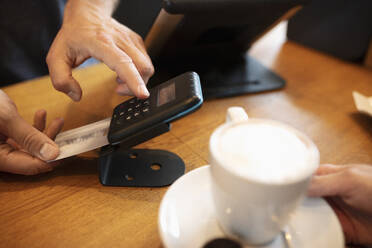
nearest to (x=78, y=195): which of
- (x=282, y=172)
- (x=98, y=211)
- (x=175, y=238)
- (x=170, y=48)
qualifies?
(x=98, y=211)

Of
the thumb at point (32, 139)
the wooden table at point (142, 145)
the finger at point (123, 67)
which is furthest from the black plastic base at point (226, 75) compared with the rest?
the thumb at point (32, 139)

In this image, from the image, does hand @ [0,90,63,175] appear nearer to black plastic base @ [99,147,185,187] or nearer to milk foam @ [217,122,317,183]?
black plastic base @ [99,147,185,187]

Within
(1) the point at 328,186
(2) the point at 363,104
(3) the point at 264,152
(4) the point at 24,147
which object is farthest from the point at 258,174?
(2) the point at 363,104

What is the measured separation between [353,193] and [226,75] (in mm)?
439

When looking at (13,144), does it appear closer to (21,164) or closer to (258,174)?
(21,164)

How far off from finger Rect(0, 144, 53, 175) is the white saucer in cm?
22

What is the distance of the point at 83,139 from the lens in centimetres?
43

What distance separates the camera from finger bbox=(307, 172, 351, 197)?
1.09ft

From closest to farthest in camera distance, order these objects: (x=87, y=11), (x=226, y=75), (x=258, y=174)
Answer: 1. (x=258, y=174)
2. (x=87, y=11)
3. (x=226, y=75)

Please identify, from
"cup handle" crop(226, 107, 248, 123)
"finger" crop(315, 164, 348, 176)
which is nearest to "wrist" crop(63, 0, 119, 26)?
"cup handle" crop(226, 107, 248, 123)

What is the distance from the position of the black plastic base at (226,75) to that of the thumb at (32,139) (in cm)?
27

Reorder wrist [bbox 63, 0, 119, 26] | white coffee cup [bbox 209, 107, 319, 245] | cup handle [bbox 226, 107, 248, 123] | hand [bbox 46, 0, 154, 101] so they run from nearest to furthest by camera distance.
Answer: white coffee cup [bbox 209, 107, 319, 245]
cup handle [bbox 226, 107, 248, 123]
hand [bbox 46, 0, 154, 101]
wrist [bbox 63, 0, 119, 26]

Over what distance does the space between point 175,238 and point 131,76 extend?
0.80 feet

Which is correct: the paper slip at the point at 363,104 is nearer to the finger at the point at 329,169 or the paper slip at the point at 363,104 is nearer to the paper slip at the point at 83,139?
the finger at the point at 329,169
